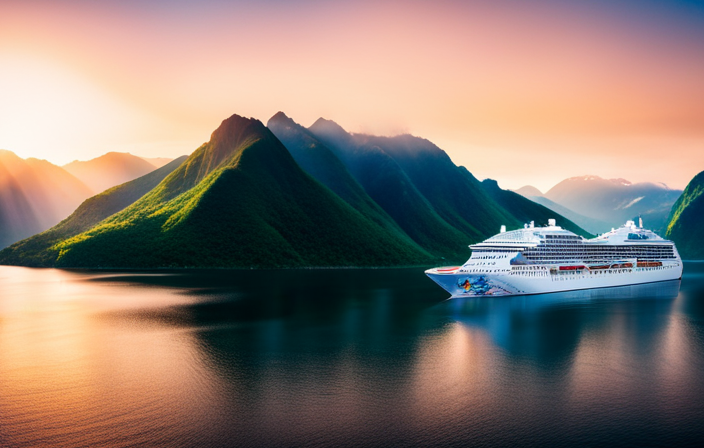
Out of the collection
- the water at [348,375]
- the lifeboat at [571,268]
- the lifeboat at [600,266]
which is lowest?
the water at [348,375]

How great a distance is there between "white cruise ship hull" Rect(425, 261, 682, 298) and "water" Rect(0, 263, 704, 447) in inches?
397

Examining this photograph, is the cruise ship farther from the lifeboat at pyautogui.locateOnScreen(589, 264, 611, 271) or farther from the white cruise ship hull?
the lifeboat at pyautogui.locateOnScreen(589, 264, 611, 271)

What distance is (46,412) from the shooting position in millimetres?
33750

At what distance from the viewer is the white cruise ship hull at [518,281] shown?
9300 centimetres

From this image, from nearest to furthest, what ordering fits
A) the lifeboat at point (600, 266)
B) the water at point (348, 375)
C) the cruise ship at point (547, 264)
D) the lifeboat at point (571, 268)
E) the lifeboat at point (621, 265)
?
the water at point (348, 375) → the cruise ship at point (547, 264) → the lifeboat at point (571, 268) → the lifeboat at point (600, 266) → the lifeboat at point (621, 265)

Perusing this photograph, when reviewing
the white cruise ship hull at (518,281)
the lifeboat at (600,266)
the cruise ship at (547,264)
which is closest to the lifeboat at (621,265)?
the cruise ship at (547,264)

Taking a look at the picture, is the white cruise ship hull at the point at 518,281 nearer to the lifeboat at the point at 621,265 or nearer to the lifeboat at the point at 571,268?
the lifeboat at the point at 571,268

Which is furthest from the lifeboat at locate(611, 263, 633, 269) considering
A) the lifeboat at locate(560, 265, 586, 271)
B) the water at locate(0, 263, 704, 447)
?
the water at locate(0, 263, 704, 447)

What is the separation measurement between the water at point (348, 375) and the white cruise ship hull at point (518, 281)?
10.1 m

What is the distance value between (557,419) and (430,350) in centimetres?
1940

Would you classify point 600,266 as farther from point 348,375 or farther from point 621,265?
point 348,375

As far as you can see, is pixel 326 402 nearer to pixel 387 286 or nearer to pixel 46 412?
pixel 46 412

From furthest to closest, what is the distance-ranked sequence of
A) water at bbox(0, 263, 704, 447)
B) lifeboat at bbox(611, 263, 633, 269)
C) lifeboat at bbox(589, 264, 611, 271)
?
lifeboat at bbox(611, 263, 633, 269) → lifeboat at bbox(589, 264, 611, 271) → water at bbox(0, 263, 704, 447)

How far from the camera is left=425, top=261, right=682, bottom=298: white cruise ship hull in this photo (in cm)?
9300
